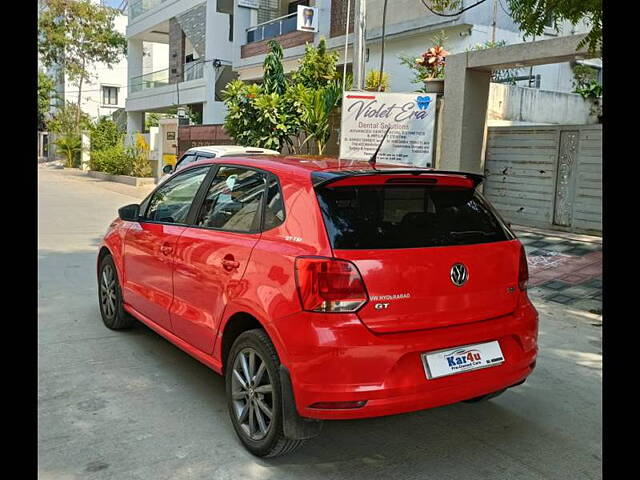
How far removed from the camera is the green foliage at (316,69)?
15031 mm

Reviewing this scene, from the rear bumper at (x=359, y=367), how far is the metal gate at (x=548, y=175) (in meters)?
7.85

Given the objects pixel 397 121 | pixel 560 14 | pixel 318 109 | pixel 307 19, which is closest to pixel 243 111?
pixel 318 109

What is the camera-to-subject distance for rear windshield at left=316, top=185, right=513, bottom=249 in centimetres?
317

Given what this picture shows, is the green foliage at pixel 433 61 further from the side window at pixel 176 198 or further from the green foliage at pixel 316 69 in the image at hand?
the side window at pixel 176 198

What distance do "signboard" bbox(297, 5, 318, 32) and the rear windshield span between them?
16416mm

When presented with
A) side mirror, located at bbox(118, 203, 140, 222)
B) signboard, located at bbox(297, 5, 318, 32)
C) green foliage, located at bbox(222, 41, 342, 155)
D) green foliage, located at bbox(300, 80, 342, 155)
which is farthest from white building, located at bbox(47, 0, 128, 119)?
side mirror, located at bbox(118, 203, 140, 222)

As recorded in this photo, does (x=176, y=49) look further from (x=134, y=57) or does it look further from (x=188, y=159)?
(x=188, y=159)

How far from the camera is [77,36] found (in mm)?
38000

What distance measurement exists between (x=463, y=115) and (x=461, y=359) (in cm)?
837

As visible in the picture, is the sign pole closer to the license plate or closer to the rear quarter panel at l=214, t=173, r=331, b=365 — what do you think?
the rear quarter panel at l=214, t=173, r=331, b=365

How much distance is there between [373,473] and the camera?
10.6 feet

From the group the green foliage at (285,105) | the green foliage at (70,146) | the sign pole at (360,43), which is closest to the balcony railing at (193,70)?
the green foliage at (70,146)

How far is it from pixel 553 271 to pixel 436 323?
5.80 m

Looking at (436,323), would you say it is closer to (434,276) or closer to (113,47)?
(434,276)
